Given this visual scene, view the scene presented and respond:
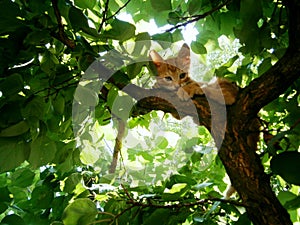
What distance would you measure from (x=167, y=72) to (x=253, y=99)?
1.54 feet

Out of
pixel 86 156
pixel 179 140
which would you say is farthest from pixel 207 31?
pixel 86 156

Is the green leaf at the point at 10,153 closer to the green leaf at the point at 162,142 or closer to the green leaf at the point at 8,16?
the green leaf at the point at 8,16

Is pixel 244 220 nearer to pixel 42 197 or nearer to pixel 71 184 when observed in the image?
pixel 71 184

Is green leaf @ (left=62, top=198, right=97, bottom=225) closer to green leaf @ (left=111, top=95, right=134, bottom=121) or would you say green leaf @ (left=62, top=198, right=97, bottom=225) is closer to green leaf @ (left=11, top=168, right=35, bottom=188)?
green leaf @ (left=111, top=95, right=134, bottom=121)

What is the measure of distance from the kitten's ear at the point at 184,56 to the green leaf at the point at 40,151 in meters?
0.43

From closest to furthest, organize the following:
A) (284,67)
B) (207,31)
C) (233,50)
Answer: (284,67) < (207,31) < (233,50)

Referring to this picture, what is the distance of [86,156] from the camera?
77 cm

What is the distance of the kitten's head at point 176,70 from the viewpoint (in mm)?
906

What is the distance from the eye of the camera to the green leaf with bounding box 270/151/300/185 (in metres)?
0.42

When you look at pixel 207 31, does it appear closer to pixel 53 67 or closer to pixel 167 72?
pixel 167 72

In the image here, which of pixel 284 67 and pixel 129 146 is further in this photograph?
pixel 129 146

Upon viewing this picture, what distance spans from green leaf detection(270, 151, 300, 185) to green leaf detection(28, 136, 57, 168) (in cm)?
35

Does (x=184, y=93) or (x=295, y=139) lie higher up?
(x=184, y=93)

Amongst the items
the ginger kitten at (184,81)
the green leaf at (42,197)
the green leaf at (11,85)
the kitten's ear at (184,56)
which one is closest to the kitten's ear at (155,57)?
the ginger kitten at (184,81)
